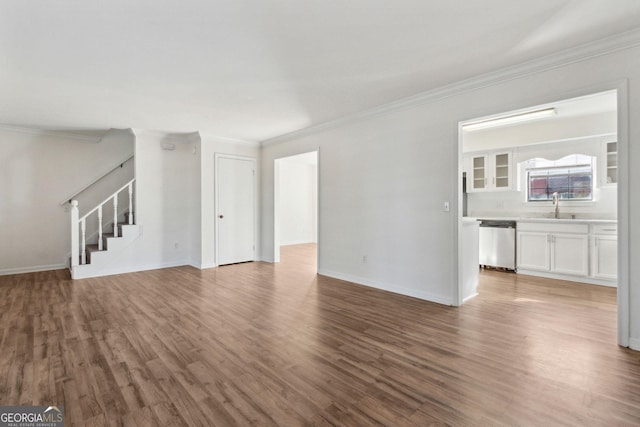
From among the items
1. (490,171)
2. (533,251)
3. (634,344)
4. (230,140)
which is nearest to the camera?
(634,344)

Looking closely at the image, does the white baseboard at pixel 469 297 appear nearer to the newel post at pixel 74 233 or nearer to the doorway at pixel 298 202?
the doorway at pixel 298 202

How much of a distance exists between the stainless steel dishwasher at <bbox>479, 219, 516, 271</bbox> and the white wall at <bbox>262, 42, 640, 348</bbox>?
240 cm

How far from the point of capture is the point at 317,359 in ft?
7.55

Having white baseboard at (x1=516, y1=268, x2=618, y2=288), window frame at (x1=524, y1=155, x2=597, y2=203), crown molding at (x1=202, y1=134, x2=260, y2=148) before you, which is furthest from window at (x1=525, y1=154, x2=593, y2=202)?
crown molding at (x1=202, y1=134, x2=260, y2=148)

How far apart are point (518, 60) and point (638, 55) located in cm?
81

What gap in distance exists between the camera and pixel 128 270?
5.36 meters

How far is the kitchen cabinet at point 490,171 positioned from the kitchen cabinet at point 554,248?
0.88 metres

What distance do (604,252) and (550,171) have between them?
162 cm

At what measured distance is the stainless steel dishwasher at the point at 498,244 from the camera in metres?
5.20

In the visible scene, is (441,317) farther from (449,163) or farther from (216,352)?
(216,352)

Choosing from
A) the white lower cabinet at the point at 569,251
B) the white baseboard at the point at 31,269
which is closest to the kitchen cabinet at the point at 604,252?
the white lower cabinet at the point at 569,251

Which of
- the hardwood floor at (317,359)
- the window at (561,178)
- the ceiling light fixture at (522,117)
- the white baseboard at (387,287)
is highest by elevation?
the ceiling light fixture at (522,117)

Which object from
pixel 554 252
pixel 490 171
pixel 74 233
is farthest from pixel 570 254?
pixel 74 233

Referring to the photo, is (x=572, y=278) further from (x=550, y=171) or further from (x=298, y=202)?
(x=298, y=202)
